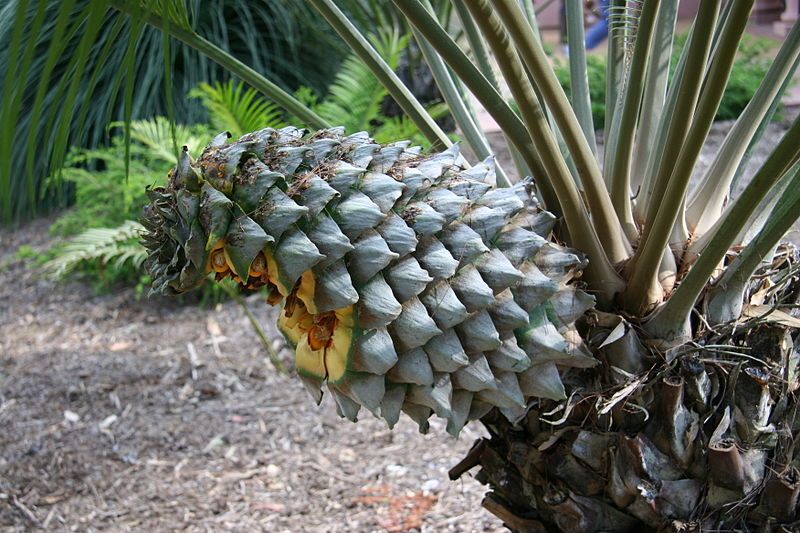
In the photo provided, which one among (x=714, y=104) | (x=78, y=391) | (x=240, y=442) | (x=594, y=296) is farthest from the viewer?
(x=78, y=391)

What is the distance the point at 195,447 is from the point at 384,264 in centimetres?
190

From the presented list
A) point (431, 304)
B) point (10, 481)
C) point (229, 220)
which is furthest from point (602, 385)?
point (10, 481)

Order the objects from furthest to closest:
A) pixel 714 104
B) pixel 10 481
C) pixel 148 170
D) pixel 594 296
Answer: pixel 148 170 → pixel 10 481 → pixel 594 296 → pixel 714 104

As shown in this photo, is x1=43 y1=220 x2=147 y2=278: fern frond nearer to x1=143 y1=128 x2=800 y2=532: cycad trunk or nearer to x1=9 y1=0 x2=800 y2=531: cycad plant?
x1=9 y1=0 x2=800 y2=531: cycad plant

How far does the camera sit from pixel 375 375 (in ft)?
3.77

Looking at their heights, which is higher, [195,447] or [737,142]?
[737,142]

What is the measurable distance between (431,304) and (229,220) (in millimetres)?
299

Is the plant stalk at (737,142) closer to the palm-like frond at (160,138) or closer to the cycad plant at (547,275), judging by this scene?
the cycad plant at (547,275)

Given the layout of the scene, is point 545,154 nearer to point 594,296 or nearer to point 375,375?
point 594,296

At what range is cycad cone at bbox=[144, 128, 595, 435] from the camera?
1.09 meters

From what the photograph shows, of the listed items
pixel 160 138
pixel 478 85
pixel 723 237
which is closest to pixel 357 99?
pixel 160 138

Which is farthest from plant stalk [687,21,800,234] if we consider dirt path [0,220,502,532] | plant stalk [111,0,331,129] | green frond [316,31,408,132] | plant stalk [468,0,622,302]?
green frond [316,31,408,132]

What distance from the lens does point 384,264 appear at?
1.10 meters

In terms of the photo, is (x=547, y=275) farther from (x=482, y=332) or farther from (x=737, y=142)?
(x=737, y=142)
